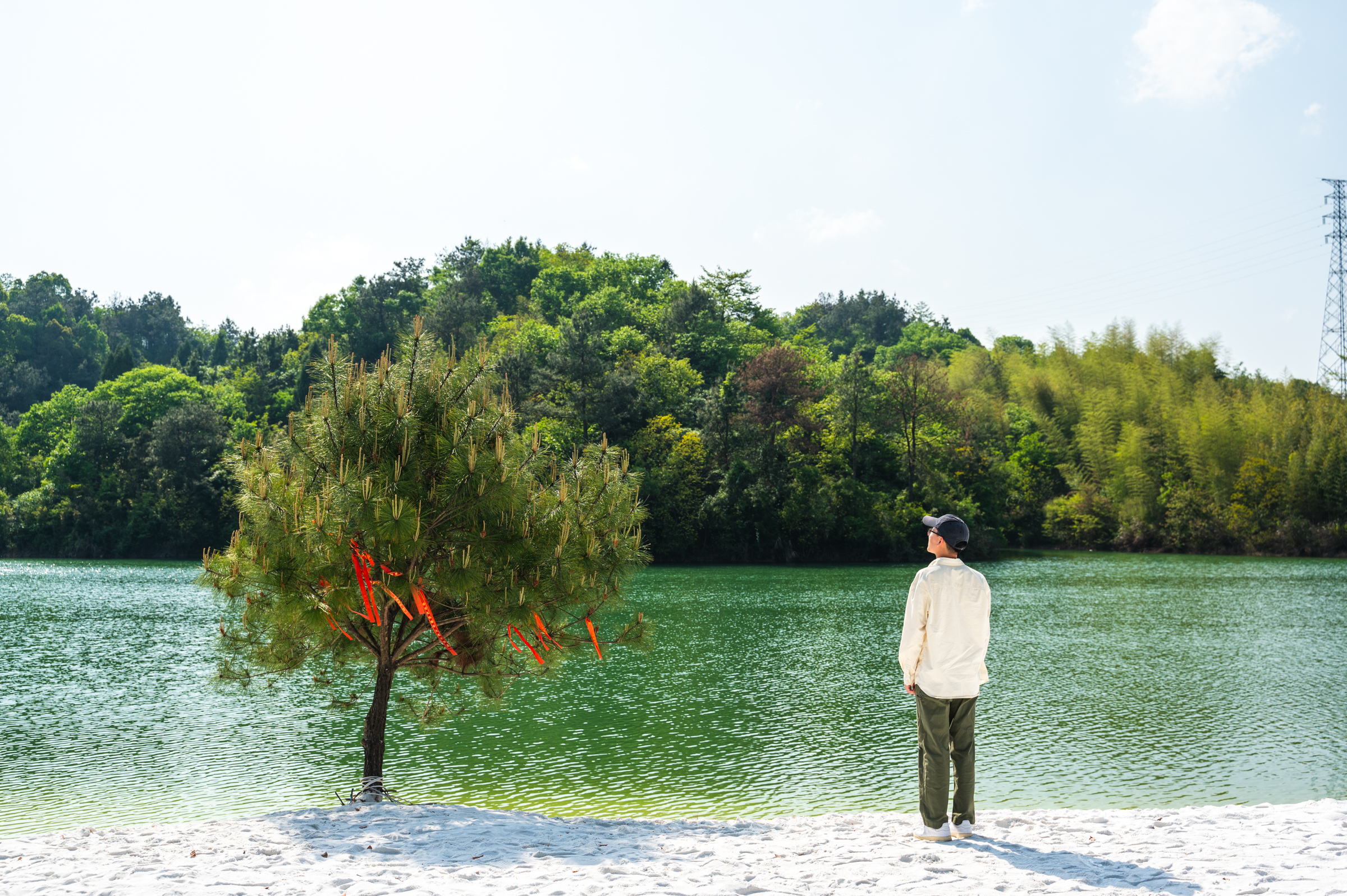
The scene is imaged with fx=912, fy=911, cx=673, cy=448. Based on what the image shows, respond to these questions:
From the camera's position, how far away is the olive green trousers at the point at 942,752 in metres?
4.40

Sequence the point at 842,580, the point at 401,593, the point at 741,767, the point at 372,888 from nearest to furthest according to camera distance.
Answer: the point at 372,888, the point at 401,593, the point at 741,767, the point at 842,580

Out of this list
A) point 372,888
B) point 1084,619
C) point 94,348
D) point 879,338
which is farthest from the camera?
point 879,338

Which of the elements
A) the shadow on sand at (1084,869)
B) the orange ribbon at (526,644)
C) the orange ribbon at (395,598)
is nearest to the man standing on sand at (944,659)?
the shadow on sand at (1084,869)

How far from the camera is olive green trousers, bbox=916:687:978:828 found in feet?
14.4

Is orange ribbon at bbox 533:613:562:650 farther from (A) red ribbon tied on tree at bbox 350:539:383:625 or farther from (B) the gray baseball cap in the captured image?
(B) the gray baseball cap

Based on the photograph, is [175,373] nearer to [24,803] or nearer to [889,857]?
[24,803]

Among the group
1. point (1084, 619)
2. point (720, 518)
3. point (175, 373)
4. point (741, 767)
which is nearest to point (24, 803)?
point (741, 767)

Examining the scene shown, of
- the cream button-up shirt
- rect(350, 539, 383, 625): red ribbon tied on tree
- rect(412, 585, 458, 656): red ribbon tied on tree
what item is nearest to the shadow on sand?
the cream button-up shirt

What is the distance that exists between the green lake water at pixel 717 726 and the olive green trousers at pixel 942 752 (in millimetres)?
2314

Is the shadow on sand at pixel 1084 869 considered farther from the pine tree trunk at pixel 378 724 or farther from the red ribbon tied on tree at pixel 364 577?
the pine tree trunk at pixel 378 724

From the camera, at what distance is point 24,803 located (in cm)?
684

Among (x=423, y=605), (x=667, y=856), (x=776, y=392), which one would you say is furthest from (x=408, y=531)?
(x=776, y=392)

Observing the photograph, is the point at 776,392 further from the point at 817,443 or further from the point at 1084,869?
the point at 1084,869

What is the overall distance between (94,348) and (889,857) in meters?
79.7
